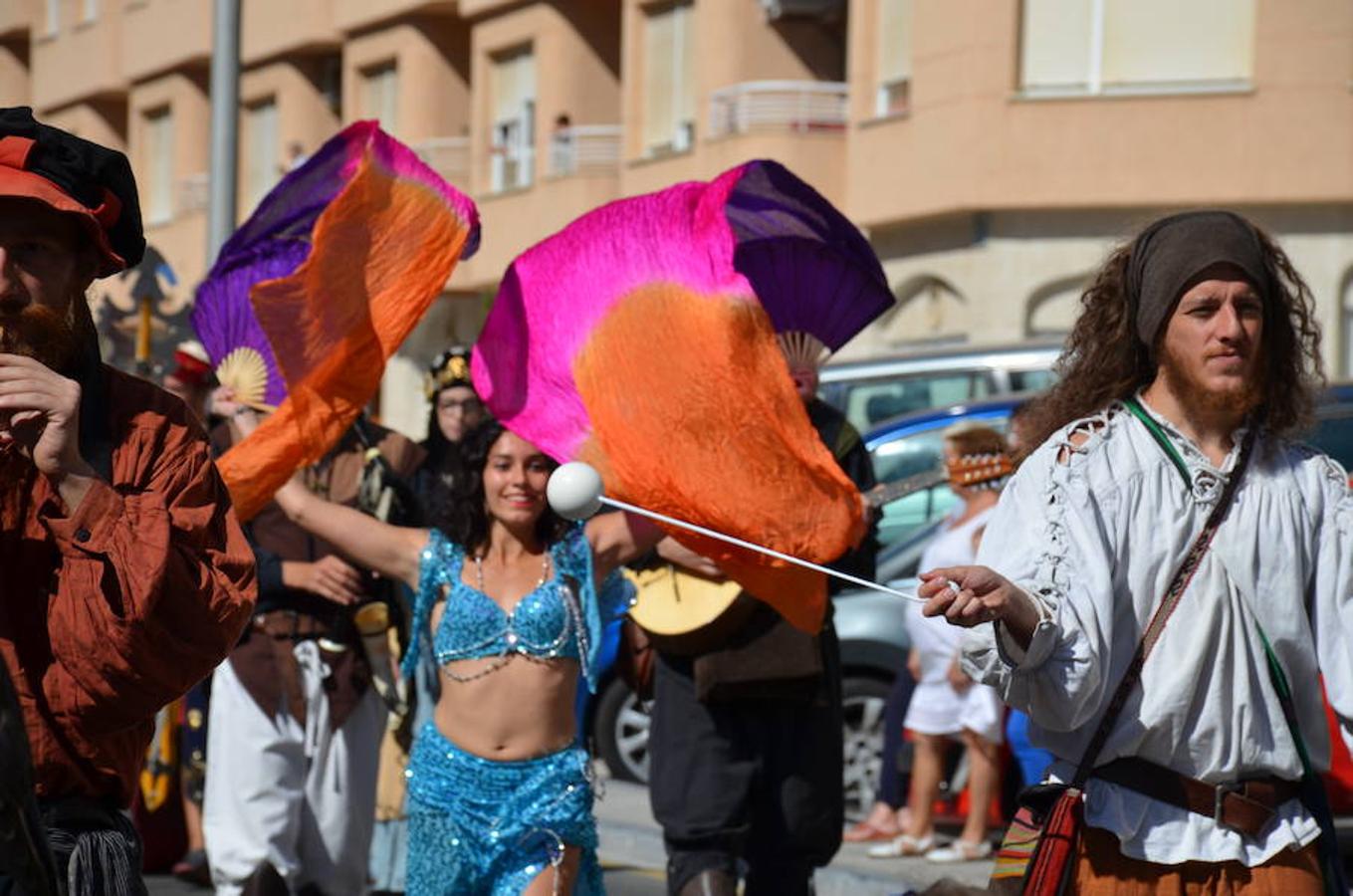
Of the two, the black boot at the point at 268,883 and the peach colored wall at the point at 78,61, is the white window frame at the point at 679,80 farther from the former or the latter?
the black boot at the point at 268,883

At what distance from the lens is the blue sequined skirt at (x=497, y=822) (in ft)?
23.4

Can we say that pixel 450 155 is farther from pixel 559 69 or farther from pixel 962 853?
pixel 962 853

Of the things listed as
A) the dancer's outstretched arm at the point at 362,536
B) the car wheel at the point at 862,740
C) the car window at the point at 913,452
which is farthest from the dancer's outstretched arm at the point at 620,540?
the car window at the point at 913,452

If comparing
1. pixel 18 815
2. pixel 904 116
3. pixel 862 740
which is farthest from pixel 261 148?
pixel 18 815

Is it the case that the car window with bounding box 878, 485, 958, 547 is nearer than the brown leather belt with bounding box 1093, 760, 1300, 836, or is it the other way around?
the brown leather belt with bounding box 1093, 760, 1300, 836

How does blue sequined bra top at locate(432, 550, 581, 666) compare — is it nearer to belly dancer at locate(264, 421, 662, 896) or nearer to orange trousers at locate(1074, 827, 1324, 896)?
belly dancer at locate(264, 421, 662, 896)

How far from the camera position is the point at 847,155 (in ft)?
84.9

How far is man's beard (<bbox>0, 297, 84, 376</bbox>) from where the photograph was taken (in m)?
3.83

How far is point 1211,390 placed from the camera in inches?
196

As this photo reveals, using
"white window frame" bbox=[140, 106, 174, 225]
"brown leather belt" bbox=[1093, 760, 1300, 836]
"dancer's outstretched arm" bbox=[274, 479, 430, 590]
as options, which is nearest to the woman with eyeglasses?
"dancer's outstretched arm" bbox=[274, 479, 430, 590]

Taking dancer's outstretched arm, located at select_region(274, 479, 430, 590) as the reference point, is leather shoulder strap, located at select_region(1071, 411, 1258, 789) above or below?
above

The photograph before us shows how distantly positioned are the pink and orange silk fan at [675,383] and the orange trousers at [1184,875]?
1995 mm

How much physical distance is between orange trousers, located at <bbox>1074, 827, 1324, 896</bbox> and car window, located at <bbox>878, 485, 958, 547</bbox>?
27.1 ft

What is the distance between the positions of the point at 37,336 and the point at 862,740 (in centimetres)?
882
